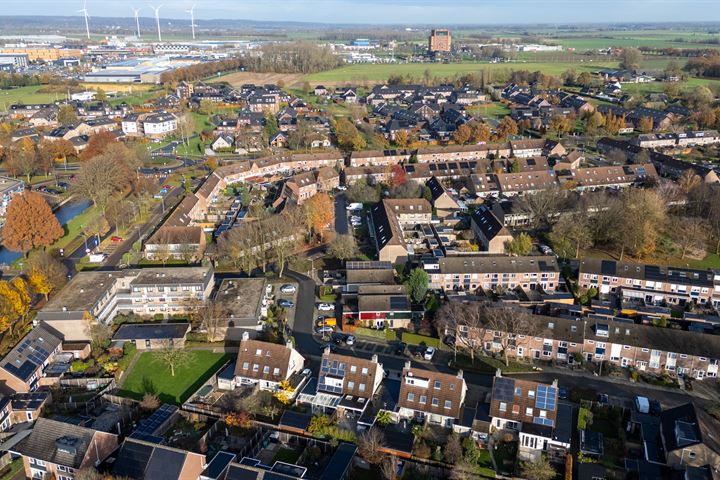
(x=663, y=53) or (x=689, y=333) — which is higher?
(x=663, y=53)

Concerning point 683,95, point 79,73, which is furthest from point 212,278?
point 79,73

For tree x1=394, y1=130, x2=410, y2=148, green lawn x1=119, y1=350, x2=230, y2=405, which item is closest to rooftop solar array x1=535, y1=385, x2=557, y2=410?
green lawn x1=119, y1=350, x2=230, y2=405

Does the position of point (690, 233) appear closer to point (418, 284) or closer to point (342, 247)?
point (418, 284)

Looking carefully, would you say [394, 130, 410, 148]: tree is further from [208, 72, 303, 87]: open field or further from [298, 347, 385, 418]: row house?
[208, 72, 303, 87]: open field

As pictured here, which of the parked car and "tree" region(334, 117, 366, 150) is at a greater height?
"tree" region(334, 117, 366, 150)

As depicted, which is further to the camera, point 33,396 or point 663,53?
point 663,53

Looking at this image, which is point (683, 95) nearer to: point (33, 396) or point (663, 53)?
point (663, 53)

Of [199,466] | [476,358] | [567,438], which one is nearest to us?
[199,466]
